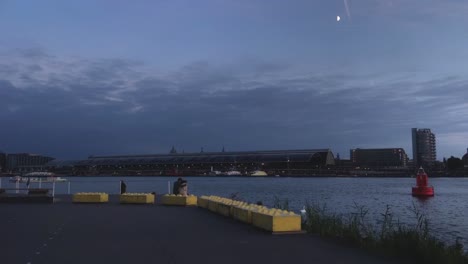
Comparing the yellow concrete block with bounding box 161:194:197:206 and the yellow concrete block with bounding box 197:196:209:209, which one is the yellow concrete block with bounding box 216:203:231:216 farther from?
the yellow concrete block with bounding box 161:194:197:206

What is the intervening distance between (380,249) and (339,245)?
138 cm

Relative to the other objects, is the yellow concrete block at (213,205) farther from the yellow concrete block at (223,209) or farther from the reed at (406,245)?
the reed at (406,245)

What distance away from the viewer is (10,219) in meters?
24.6

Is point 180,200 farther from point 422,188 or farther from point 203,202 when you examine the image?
point 422,188

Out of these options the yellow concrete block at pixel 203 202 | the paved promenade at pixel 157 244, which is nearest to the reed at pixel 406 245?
the paved promenade at pixel 157 244

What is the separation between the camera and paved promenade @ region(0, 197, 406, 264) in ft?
44.9

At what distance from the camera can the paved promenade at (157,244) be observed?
13672 mm

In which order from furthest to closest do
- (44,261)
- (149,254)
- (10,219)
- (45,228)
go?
(10,219) < (45,228) < (149,254) < (44,261)

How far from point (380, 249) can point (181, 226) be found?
9012 mm

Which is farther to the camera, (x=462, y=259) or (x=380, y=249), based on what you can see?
(x=380, y=249)

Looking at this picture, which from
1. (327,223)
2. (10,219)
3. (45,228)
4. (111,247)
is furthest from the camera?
(10,219)

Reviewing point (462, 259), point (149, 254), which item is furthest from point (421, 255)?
point (149, 254)

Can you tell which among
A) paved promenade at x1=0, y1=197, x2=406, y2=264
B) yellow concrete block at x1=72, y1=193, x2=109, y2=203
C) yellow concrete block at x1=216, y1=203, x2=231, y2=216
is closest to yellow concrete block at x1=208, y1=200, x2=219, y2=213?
yellow concrete block at x1=216, y1=203, x2=231, y2=216

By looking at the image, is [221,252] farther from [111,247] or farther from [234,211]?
[234,211]
